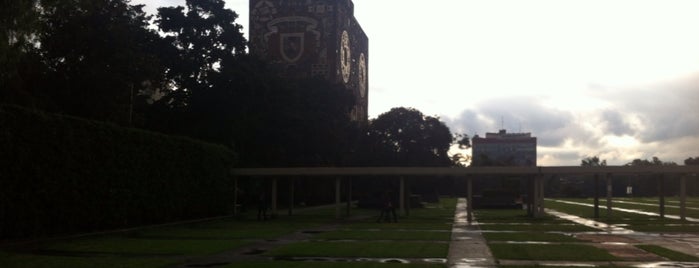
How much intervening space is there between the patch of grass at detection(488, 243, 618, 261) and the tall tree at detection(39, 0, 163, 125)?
20474 mm

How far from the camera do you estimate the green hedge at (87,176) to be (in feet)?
62.1

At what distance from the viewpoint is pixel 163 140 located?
94.3 feet

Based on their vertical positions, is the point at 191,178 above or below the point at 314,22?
below

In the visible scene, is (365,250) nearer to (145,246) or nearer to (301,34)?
(145,246)

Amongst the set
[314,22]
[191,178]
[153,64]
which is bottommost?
[191,178]

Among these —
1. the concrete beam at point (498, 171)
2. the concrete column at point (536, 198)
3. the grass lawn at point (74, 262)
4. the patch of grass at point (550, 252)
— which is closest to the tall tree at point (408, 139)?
the concrete column at point (536, 198)

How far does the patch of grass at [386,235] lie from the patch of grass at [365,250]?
2075mm

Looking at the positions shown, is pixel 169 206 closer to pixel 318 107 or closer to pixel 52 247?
pixel 52 247

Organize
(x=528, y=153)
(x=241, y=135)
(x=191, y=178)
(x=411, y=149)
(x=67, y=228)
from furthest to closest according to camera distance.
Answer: (x=528, y=153)
(x=411, y=149)
(x=241, y=135)
(x=191, y=178)
(x=67, y=228)

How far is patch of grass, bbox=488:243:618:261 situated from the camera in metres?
16.9

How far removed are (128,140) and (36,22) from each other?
683 centimetres

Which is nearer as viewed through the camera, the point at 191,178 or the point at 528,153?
the point at 191,178

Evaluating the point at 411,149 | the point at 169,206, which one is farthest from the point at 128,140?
the point at 411,149

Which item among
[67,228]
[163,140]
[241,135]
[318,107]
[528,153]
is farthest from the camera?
[528,153]
